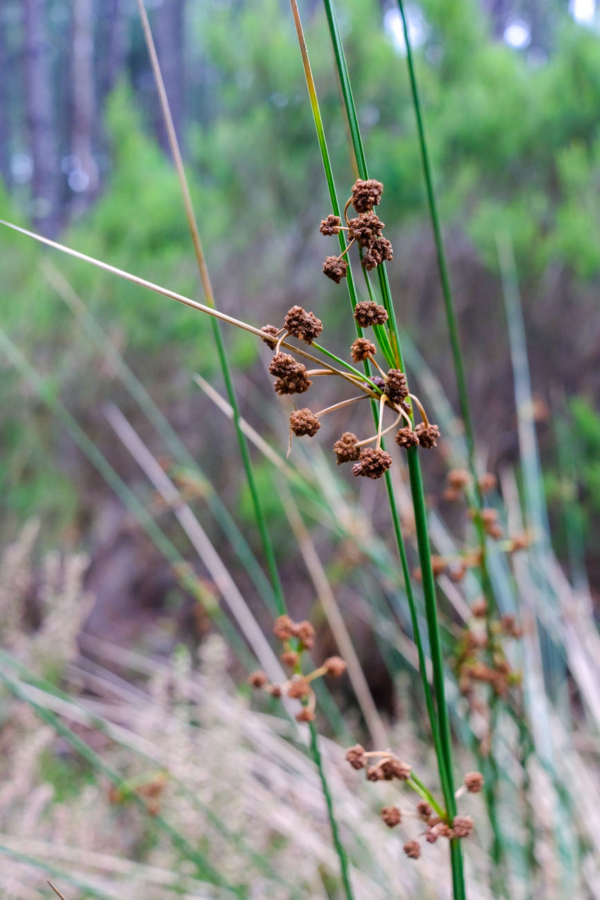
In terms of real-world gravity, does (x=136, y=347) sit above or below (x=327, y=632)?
above

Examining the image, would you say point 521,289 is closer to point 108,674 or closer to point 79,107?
point 108,674

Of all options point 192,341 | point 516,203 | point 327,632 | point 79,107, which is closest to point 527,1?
point 79,107

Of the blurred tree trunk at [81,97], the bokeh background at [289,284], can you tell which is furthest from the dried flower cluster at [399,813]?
the blurred tree trunk at [81,97]

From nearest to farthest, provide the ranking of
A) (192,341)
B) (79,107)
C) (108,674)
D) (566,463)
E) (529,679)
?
(529,679)
(566,463)
(108,674)
(192,341)
(79,107)

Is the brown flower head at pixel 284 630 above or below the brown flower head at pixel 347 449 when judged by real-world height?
below

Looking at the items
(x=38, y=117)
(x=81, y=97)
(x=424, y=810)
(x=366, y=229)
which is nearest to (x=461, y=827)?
(x=424, y=810)

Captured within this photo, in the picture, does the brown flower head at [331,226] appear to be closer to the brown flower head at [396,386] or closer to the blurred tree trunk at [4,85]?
the brown flower head at [396,386]
